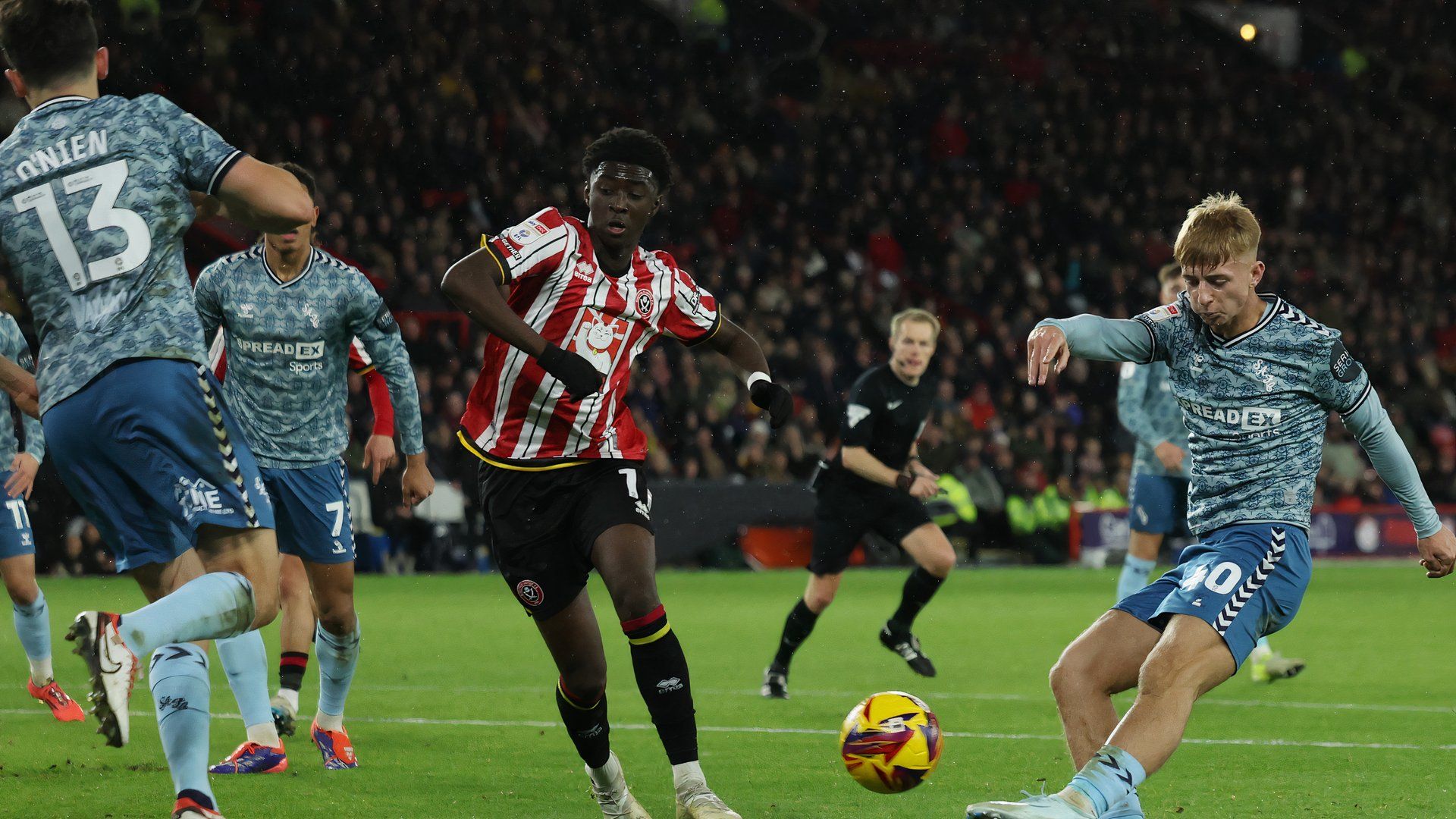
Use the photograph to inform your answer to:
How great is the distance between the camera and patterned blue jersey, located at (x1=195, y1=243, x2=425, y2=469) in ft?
23.2

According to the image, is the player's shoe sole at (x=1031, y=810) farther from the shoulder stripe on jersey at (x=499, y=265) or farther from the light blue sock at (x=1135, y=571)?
the light blue sock at (x=1135, y=571)

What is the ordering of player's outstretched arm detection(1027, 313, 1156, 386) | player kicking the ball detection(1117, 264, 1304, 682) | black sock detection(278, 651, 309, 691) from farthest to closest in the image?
1. player kicking the ball detection(1117, 264, 1304, 682)
2. black sock detection(278, 651, 309, 691)
3. player's outstretched arm detection(1027, 313, 1156, 386)

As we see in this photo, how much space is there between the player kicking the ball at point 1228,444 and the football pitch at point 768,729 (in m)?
1.09

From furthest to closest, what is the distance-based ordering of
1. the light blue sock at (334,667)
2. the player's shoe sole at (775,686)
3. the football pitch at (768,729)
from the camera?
the player's shoe sole at (775,686) < the light blue sock at (334,667) < the football pitch at (768,729)

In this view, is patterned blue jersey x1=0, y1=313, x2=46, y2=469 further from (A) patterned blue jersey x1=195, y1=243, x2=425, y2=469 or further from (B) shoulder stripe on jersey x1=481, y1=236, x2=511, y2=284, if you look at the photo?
(B) shoulder stripe on jersey x1=481, y1=236, x2=511, y2=284

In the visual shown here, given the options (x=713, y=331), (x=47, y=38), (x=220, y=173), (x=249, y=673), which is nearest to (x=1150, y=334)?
(x=713, y=331)

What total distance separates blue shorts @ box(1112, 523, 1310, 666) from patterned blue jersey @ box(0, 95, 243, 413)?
9.66 feet

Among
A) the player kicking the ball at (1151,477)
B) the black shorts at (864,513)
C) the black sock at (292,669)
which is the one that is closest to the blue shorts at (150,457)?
the black sock at (292,669)

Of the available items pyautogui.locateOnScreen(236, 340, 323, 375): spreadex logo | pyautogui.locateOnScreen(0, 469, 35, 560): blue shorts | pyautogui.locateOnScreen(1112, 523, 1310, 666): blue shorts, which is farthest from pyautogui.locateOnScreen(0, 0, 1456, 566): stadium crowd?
pyautogui.locateOnScreen(1112, 523, 1310, 666): blue shorts

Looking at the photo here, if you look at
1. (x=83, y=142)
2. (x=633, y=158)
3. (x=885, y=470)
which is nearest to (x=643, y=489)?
(x=633, y=158)

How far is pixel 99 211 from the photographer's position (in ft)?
13.9

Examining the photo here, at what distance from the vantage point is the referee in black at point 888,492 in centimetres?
927

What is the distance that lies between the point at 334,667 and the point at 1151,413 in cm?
564

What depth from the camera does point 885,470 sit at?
9.35 metres
